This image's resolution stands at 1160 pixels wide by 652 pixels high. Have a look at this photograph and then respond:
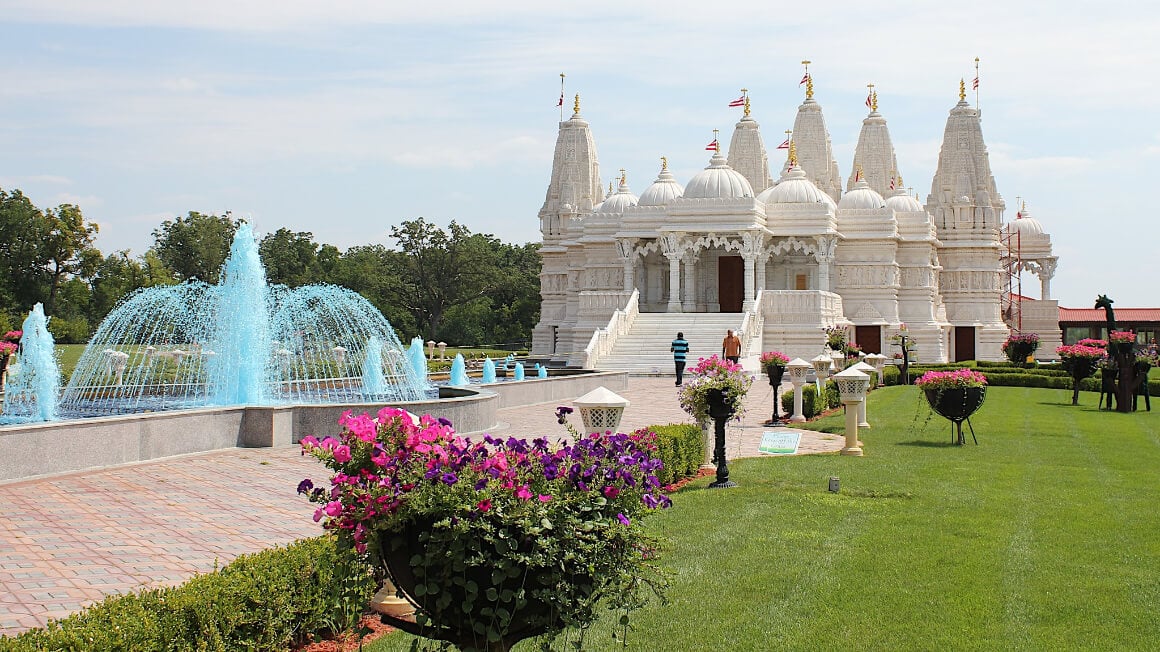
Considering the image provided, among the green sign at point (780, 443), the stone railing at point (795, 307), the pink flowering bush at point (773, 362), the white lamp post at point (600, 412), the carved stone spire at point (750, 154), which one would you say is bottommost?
the green sign at point (780, 443)

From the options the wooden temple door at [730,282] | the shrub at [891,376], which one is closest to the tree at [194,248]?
the wooden temple door at [730,282]

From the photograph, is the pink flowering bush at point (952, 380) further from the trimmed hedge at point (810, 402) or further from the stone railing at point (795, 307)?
the stone railing at point (795, 307)

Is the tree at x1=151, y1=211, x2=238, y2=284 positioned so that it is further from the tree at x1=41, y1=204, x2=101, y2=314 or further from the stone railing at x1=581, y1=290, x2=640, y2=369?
the stone railing at x1=581, y1=290, x2=640, y2=369

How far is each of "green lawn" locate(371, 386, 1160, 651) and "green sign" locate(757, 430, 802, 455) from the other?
2.23ft

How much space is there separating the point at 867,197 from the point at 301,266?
1572 inches

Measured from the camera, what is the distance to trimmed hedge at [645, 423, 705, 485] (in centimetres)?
1216

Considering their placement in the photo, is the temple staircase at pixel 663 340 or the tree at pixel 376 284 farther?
the tree at pixel 376 284

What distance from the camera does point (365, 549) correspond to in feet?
16.3

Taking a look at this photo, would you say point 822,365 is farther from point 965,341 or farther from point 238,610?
point 965,341

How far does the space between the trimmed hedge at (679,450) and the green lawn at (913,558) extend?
1.14ft

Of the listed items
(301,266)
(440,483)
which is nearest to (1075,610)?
(440,483)

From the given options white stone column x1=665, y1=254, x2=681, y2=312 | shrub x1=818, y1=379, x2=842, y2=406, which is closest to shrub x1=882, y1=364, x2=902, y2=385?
white stone column x1=665, y1=254, x2=681, y2=312

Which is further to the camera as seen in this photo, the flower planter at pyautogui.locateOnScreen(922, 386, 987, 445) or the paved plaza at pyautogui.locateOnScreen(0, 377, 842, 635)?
the flower planter at pyautogui.locateOnScreen(922, 386, 987, 445)

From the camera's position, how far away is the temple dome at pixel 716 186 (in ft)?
146
